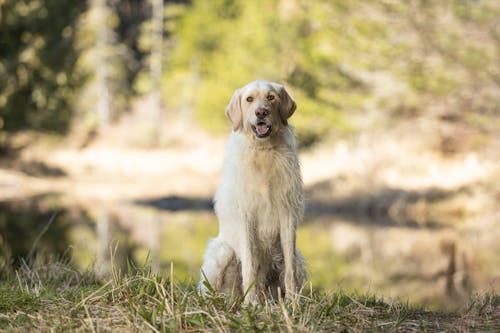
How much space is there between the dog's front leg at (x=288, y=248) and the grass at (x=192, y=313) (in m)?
0.49

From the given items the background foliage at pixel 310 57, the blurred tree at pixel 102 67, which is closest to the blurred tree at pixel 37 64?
the background foliage at pixel 310 57

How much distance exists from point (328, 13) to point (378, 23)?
218cm

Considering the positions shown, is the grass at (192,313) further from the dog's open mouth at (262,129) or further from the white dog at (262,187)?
the dog's open mouth at (262,129)

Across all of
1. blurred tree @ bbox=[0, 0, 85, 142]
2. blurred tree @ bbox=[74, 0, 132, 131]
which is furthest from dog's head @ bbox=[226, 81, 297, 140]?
blurred tree @ bbox=[74, 0, 132, 131]

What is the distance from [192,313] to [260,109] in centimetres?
149

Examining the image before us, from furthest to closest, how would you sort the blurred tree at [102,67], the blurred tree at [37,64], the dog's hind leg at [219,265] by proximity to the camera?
the blurred tree at [102,67]
the blurred tree at [37,64]
the dog's hind leg at [219,265]

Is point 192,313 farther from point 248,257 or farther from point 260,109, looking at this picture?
point 260,109

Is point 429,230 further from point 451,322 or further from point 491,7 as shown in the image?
point 451,322

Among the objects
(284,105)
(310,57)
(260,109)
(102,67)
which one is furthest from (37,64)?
(260,109)

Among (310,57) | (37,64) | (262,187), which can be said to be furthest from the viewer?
(310,57)

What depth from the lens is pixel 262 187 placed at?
13.9 feet

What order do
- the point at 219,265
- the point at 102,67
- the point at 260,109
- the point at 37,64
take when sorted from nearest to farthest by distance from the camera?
the point at 260,109, the point at 219,265, the point at 37,64, the point at 102,67

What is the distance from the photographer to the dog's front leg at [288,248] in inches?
170

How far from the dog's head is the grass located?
1.15 meters
